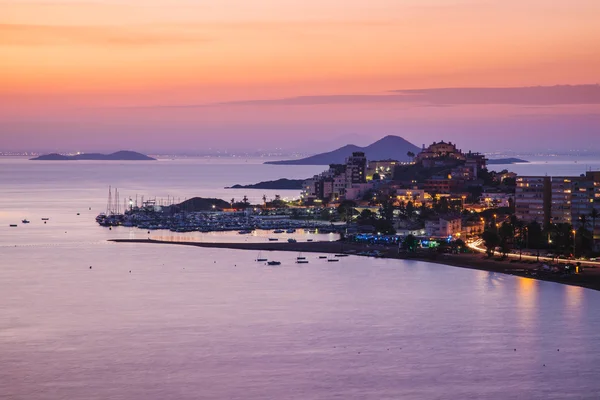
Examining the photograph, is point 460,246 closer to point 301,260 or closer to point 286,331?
point 301,260

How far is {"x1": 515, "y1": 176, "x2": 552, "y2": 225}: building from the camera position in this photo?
32.1 m

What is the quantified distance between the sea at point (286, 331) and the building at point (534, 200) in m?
9.15

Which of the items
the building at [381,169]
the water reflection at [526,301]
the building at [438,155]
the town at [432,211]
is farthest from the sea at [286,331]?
the building at [381,169]

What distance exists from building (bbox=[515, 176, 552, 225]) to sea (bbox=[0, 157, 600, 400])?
915 centimetres

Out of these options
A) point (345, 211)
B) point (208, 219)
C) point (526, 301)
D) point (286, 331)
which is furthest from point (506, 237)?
point (208, 219)

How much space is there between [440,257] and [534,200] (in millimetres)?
8076

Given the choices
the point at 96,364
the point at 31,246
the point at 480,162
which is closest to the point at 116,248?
the point at 31,246

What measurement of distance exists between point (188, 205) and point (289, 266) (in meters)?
21.7

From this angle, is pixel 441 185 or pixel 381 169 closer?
pixel 441 185

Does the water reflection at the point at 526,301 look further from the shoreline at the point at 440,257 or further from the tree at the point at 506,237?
the tree at the point at 506,237

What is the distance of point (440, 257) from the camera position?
2564 centimetres

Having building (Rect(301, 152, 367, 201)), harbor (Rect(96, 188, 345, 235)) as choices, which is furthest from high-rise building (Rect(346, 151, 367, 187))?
harbor (Rect(96, 188, 345, 235))

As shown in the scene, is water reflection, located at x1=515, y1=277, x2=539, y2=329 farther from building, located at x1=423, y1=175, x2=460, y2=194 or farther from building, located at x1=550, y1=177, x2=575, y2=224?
building, located at x1=423, y1=175, x2=460, y2=194

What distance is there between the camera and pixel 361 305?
18.0 meters
